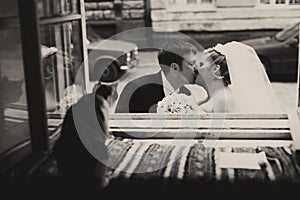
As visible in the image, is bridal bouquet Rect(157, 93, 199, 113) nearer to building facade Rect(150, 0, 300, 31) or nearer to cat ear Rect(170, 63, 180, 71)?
cat ear Rect(170, 63, 180, 71)

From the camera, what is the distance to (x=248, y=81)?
62.7 inches

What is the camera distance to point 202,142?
58.9 inches

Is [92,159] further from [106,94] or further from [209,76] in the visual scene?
[209,76]

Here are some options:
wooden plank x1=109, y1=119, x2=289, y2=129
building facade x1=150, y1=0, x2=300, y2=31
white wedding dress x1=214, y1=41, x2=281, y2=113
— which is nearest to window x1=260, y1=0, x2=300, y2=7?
building facade x1=150, y1=0, x2=300, y2=31

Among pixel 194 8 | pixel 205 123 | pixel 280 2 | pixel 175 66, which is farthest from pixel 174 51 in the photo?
pixel 280 2

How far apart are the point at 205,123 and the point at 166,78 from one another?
197 mm

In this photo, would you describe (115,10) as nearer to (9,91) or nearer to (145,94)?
(145,94)

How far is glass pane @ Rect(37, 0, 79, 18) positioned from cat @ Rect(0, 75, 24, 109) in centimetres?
22

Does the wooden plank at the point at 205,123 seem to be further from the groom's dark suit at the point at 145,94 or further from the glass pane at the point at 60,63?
the glass pane at the point at 60,63

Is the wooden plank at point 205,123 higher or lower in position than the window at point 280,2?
lower

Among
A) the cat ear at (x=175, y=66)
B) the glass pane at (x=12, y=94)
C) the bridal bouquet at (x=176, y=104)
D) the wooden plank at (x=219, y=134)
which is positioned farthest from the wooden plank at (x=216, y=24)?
the glass pane at (x=12, y=94)

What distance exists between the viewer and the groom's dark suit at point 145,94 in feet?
5.07

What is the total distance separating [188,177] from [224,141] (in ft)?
0.78

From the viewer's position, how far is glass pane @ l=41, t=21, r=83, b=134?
1434 mm
